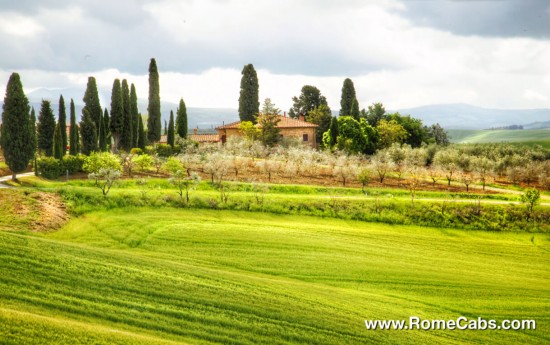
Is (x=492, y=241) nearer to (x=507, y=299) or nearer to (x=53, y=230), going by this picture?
(x=507, y=299)

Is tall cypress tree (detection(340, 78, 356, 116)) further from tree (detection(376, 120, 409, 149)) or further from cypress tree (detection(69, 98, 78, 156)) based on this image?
cypress tree (detection(69, 98, 78, 156))

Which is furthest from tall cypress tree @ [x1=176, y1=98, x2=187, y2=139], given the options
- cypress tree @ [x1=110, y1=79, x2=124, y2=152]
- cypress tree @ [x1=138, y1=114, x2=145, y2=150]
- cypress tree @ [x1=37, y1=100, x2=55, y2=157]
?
cypress tree @ [x1=37, y1=100, x2=55, y2=157]

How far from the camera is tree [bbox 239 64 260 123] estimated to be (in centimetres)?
7312

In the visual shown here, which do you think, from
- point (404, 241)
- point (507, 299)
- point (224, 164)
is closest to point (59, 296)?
point (507, 299)

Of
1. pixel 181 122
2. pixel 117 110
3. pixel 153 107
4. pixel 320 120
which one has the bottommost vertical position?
pixel 181 122

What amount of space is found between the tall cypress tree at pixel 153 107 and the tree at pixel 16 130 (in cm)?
2416

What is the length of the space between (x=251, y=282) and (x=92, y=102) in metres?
41.8

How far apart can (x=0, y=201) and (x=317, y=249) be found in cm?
1826

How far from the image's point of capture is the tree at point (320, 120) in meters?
75.9

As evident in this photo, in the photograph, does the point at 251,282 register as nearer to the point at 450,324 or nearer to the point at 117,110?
the point at 450,324

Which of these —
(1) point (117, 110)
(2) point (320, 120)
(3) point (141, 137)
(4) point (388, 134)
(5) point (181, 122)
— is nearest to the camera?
(1) point (117, 110)

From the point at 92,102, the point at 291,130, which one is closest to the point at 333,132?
the point at 291,130

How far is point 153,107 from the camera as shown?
65.4m

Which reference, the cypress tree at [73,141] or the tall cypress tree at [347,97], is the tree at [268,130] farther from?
the cypress tree at [73,141]
